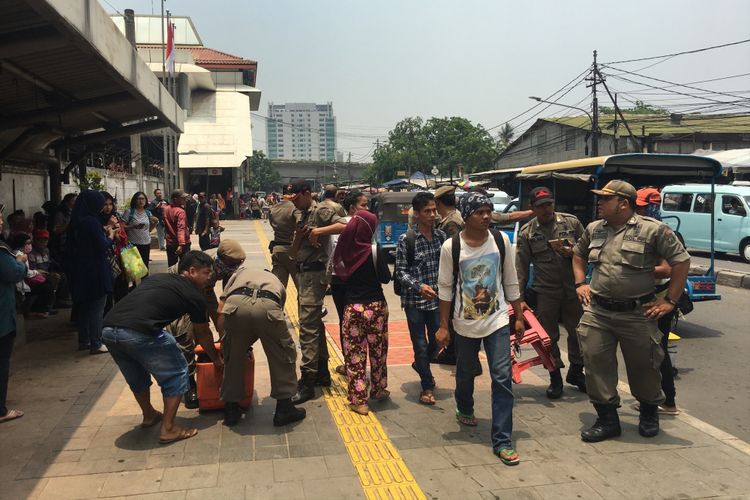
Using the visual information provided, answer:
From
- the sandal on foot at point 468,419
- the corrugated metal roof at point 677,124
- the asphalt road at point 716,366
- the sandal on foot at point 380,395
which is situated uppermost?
the corrugated metal roof at point 677,124

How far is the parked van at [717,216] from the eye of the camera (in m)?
14.2

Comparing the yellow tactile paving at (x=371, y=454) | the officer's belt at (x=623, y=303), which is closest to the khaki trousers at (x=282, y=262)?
the yellow tactile paving at (x=371, y=454)

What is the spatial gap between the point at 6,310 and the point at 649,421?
471 cm

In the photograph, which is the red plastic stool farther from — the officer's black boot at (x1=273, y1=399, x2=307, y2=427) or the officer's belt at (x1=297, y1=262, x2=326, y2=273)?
the officer's black boot at (x1=273, y1=399, x2=307, y2=427)

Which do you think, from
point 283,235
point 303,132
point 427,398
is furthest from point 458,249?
point 303,132

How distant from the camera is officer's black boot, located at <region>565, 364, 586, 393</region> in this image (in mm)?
4980

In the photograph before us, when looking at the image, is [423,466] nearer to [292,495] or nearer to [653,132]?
[292,495]

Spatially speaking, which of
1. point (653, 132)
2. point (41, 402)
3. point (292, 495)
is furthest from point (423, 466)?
point (653, 132)

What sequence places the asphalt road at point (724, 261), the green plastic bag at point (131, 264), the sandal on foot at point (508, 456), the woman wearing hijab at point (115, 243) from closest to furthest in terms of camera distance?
the sandal on foot at point (508, 456) < the woman wearing hijab at point (115, 243) < the green plastic bag at point (131, 264) < the asphalt road at point (724, 261)

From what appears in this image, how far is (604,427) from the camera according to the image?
3980mm

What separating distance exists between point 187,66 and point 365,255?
3194cm

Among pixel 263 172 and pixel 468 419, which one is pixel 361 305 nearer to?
pixel 468 419

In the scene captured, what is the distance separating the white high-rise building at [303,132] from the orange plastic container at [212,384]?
159m

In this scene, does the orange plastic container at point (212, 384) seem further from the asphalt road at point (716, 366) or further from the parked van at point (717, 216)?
the parked van at point (717, 216)
